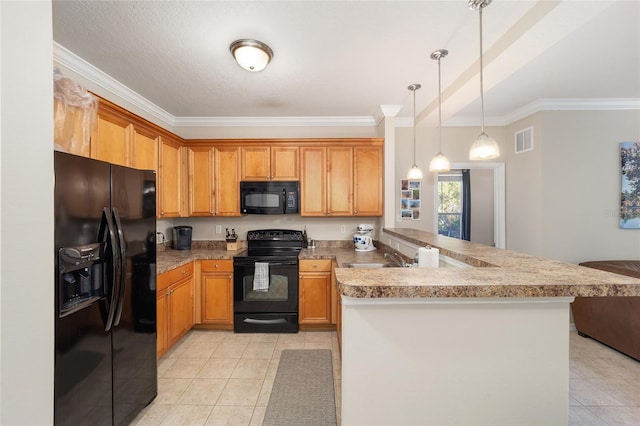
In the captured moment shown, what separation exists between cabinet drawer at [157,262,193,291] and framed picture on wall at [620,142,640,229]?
493cm

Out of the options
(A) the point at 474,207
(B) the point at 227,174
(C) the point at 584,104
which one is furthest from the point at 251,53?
(A) the point at 474,207

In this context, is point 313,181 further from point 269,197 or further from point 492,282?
point 492,282

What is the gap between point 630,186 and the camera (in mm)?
3186

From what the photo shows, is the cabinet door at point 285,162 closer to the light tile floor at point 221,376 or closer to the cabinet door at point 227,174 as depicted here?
the cabinet door at point 227,174

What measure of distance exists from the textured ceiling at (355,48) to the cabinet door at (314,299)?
200 centimetres

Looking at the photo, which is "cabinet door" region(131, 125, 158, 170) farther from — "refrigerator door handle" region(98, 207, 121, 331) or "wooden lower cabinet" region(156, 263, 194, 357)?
"refrigerator door handle" region(98, 207, 121, 331)

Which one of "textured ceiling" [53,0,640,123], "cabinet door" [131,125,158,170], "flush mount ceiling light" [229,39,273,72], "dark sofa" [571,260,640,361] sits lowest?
"dark sofa" [571,260,640,361]

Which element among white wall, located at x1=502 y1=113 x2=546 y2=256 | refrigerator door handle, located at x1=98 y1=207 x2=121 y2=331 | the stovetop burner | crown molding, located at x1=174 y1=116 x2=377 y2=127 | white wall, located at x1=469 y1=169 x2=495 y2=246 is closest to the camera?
refrigerator door handle, located at x1=98 y1=207 x2=121 y2=331

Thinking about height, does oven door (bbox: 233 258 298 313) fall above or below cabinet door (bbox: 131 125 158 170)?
below

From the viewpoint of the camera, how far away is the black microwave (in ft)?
11.2

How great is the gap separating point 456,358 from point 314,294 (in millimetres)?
2250

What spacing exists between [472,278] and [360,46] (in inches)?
73.0

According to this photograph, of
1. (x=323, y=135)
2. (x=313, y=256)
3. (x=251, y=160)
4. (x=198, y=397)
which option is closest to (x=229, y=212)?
(x=251, y=160)

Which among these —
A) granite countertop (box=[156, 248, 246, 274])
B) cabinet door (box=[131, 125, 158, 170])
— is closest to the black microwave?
granite countertop (box=[156, 248, 246, 274])
